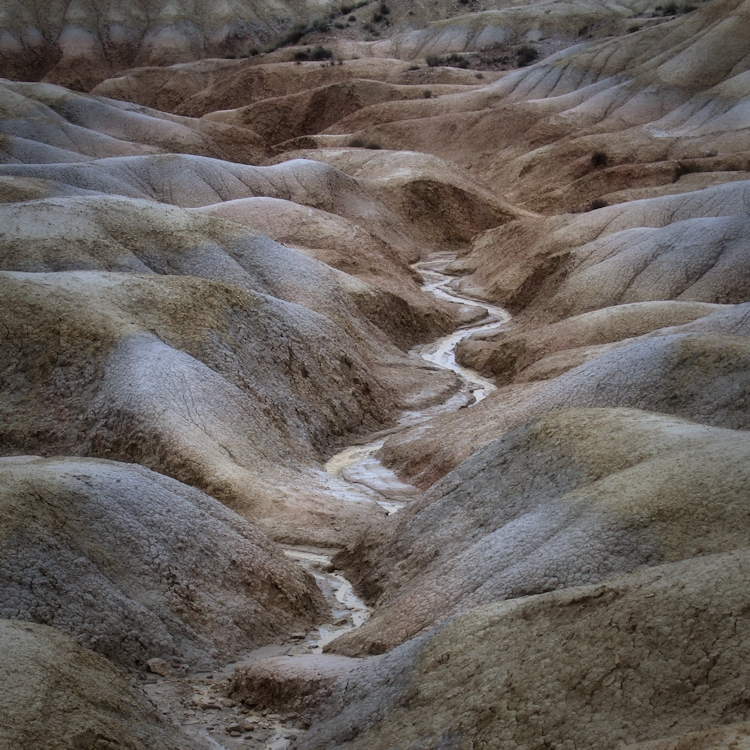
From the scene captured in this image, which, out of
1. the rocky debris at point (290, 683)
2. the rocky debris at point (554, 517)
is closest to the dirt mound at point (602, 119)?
the rocky debris at point (554, 517)

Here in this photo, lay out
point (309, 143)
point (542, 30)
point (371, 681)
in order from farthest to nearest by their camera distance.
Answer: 1. point (542, 30)
2. point (309, 143)
3. point (371, 681)

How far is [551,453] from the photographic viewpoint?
9242 mm

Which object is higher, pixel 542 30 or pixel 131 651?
pixel 542 30

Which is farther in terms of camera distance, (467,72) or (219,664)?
(467,72)

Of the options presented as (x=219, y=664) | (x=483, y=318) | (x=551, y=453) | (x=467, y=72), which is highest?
(x=467, y=72)

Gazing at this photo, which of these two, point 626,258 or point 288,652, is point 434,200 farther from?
point 288,652

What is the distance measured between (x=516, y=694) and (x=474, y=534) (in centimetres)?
364

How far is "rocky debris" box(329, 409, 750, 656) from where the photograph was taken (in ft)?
22.9

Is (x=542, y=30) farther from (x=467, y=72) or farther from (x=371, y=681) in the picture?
(x=371, y=681)

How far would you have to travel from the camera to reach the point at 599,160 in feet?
105

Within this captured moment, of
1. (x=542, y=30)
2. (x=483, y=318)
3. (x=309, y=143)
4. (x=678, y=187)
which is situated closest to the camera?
(x=483, y=318)

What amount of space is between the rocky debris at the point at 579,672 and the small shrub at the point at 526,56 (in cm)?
4283

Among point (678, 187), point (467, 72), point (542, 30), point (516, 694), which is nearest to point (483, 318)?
point (678, 187)

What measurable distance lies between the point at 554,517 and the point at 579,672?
2.68 metres
